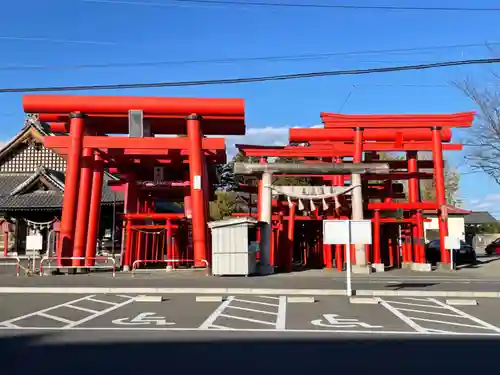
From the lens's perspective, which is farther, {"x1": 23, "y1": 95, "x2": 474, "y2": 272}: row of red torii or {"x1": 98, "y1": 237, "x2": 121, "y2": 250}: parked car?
{"x1": 98, "y1": 237, "x2": 121, "y2": 250}: parked car

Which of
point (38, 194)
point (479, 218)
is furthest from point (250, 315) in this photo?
point (479, 218)

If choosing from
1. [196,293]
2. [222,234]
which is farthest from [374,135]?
[196,293]

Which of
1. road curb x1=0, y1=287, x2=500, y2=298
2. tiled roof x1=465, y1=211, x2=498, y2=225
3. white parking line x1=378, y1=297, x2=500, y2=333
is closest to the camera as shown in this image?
white parking line x1=378, y1=297, x2=500, y2=333

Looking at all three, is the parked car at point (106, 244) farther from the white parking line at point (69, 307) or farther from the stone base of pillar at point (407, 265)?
the white parking line at point (69, 307)

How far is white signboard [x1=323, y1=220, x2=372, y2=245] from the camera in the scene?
14.4 meters

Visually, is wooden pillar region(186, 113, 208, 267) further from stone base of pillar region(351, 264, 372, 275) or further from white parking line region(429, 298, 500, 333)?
white parking line region(429, 298, 500, 333)

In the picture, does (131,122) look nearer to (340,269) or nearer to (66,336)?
(340,269)

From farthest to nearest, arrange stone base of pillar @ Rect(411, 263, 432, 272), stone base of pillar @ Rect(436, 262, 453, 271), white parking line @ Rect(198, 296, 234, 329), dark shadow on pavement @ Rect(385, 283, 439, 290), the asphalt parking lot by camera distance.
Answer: stone base of pillar @ Rect(436, 262, 453, 271) → stone base of pillar @ Rect(411, 263, 432, 272) → dark shadow on pavement @ Rect(385, 283, 439, 290) → white parking line @ Rect(198, 296, 234, 329) → the asphalt parking lot

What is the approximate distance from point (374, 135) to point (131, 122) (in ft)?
37.9

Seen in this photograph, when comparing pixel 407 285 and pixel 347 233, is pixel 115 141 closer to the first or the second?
pixel 347 233

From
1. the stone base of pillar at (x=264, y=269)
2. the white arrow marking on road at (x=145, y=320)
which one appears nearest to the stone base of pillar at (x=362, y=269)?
the stone base of pillar at (x=264, y=269)

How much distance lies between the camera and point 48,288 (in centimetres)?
1572

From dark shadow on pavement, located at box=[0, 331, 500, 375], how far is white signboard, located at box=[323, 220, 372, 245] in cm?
549

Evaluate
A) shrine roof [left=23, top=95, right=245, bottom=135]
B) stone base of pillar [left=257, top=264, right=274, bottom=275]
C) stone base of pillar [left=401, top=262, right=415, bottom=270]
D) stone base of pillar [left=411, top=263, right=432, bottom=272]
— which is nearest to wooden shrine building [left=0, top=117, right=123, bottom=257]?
shrine roof [left=23, top=95, right=245, bottom=135]
